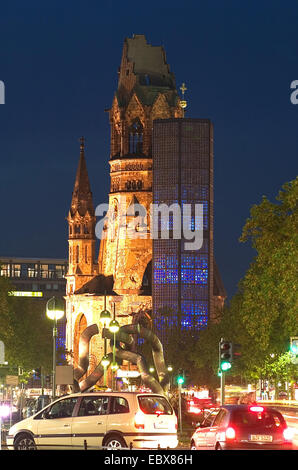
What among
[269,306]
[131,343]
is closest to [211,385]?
[131,343]

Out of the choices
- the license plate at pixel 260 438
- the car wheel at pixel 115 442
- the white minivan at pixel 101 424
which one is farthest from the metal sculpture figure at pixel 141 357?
the license plate at pixel 260 438

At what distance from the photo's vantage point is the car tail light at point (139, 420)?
35.2m

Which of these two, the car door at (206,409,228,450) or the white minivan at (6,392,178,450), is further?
the white minivan at (6,392,178,450)

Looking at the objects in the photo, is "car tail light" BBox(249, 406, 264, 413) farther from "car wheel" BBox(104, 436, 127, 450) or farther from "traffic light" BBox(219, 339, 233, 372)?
"traffic light" BBox(219, 339, 233, 372)

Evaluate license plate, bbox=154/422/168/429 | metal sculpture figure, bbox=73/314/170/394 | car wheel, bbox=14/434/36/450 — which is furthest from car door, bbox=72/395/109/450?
metal sculpture figure, bbox=73/314/170/394

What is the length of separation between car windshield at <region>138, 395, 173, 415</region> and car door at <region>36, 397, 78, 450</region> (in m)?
1.84

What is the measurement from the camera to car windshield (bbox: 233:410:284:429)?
3212cm

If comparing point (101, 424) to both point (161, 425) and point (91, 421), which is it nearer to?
point (91, 421)

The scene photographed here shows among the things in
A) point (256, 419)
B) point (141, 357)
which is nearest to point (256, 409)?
point (256, 419)

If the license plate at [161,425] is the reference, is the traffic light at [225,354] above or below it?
above

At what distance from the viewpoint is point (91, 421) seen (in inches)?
1394

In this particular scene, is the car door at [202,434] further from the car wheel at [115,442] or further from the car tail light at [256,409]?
the car wheel at [115,442]

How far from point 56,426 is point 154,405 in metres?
2.75

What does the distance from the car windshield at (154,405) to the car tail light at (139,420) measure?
0.99 ft
